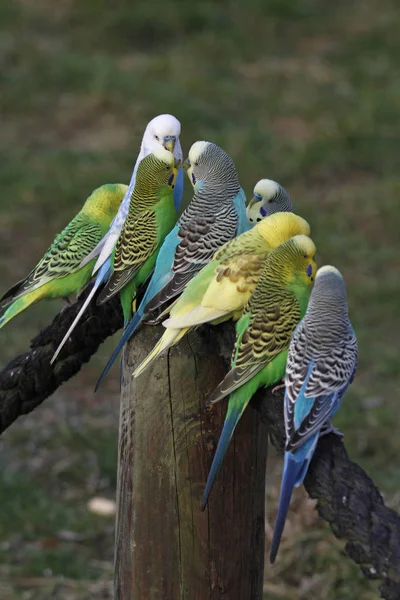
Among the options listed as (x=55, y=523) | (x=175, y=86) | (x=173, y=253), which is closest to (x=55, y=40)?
(x=175, y=86)

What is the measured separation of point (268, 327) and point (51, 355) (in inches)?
34.0

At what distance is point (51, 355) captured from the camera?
305 cm

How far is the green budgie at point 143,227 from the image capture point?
9.21 feet

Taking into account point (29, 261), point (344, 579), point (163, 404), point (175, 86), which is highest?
point (175, 86)

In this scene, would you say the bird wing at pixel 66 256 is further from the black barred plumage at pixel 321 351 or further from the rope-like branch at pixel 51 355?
the black barred plumage at pixel 321 351

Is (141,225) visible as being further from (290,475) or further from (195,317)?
(290,475)

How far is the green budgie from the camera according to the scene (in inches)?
111

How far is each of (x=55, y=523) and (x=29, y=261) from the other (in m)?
2.98

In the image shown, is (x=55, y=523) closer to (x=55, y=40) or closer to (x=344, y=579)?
(x=344, y=579)

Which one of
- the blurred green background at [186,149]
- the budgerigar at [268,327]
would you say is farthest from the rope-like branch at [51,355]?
the blurred green background at [186,149]

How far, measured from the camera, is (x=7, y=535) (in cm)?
480

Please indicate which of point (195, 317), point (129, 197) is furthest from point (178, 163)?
point (195, 317)

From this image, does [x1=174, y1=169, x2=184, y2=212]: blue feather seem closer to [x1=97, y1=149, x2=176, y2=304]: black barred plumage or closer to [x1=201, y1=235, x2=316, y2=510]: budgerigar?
[x1=97, y1=149, x2=176, y2=304]: black barred plumage

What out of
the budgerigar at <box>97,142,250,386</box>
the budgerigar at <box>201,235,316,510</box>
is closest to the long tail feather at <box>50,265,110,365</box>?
the budgerigar at <box>97,142,250,386</box>
